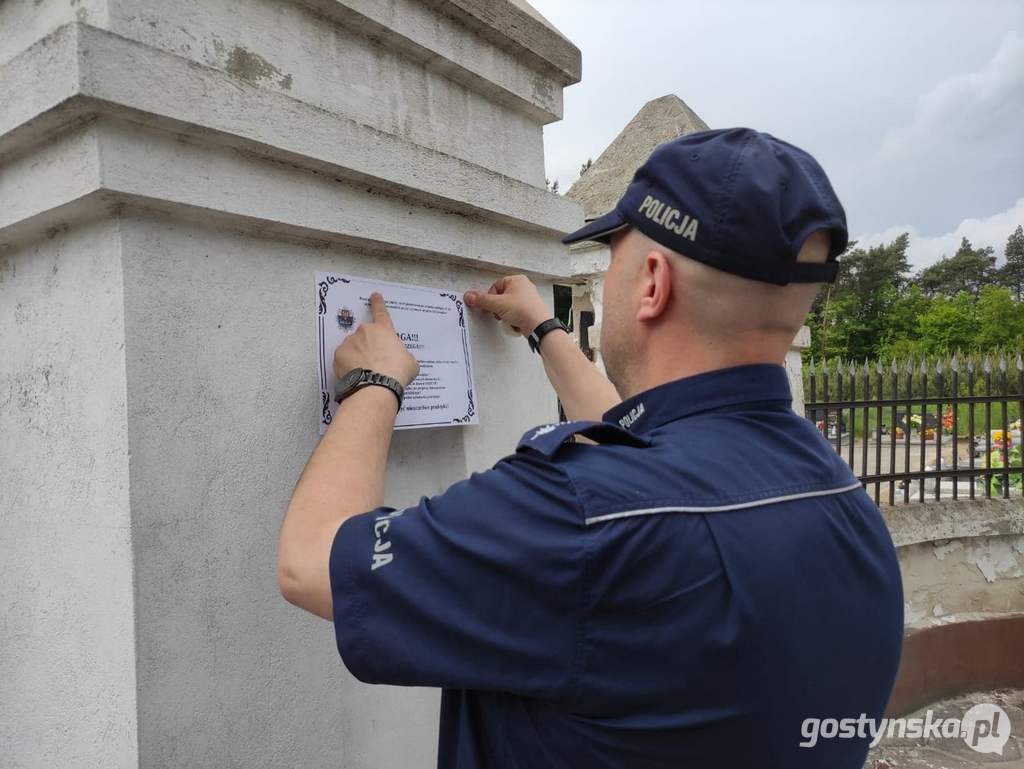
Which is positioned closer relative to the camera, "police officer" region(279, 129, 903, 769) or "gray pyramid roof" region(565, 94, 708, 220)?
"police officer" region(279, 129, 903, 769)

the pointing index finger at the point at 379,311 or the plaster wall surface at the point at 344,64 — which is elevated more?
the plaster wall surface at the point at 344,64

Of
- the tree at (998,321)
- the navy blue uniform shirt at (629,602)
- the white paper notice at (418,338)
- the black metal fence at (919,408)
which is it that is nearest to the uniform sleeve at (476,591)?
the navy blue uniform shirt at (629,602)

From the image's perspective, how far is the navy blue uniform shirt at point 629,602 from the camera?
3.03 feet

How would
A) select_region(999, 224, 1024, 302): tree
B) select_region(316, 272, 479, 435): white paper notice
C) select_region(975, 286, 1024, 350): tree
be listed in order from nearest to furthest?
select_region(316, 272, 479, 435): white paper notice, select_region(975, 286, 1024, 350): tree, select_region(999, 224, 1024, 302): tree

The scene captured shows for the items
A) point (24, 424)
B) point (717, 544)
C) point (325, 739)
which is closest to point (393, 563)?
point (717, 544)

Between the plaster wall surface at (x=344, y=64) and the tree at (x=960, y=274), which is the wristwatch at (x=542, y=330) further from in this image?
the tree at (x=960, y=274)

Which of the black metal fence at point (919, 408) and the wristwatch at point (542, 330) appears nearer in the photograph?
the wristwatch at point (542, 330)

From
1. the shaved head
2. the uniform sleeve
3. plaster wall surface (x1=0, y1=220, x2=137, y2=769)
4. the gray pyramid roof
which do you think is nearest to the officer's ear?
the shaved head

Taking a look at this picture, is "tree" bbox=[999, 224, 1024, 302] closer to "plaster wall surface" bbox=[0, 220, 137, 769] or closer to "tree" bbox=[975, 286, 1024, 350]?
"tree" bbox=[975, 286, 1024, 350]

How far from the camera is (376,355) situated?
1.50m

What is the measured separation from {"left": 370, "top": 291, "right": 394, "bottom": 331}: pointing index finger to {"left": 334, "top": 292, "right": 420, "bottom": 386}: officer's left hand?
1.0 inches

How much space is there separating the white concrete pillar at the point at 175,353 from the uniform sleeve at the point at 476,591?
43 cm

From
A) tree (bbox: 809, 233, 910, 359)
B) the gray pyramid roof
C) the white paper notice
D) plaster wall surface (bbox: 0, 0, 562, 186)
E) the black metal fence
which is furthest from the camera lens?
tree (bbox: 809, 233, 910, 359)

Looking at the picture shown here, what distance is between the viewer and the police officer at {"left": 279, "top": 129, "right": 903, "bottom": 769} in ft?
3.05
